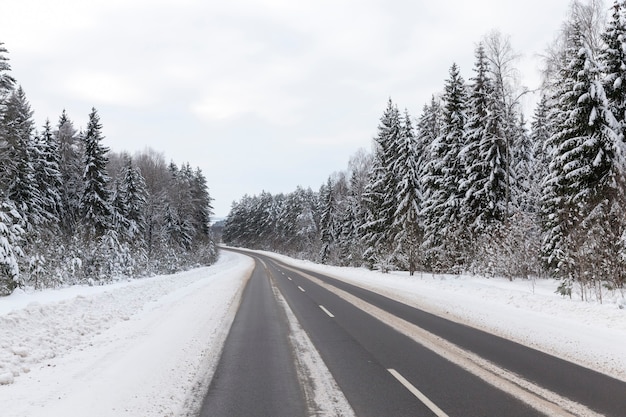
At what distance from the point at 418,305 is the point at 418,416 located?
947cm

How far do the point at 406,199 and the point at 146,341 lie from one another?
2452cm

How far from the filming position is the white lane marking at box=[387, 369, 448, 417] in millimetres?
4490

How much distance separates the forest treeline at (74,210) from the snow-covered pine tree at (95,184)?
7 cm

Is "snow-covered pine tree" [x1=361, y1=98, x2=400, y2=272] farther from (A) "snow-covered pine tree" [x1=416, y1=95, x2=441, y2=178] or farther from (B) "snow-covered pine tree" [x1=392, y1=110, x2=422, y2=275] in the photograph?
(A) "snow-covered pine tree" [x1=416, y1=95, x2=441, y2=178]

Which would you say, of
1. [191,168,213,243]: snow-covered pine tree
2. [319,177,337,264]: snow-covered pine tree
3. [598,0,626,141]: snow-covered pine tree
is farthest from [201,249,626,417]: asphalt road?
[191,168,213,243]: snow-covered pine tree

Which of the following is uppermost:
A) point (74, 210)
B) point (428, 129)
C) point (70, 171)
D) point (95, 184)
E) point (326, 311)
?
point (428, 129)

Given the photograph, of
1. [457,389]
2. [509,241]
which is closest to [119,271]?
[509,241]

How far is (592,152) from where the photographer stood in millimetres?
18438

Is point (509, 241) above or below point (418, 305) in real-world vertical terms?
above

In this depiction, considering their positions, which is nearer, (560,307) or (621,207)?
(560,307)

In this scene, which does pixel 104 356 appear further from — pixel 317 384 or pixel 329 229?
pixel 329 229

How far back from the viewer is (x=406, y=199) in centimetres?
3005

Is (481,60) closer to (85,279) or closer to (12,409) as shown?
(85,279)

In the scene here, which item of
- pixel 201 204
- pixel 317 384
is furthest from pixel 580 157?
pixel 201 204
